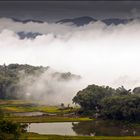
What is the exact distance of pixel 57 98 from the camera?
454 ft

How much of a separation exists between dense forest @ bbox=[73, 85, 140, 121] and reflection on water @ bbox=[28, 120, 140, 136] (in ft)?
12.6

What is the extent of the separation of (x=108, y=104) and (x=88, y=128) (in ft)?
58.7

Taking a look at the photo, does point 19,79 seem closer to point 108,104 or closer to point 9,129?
point 108,104

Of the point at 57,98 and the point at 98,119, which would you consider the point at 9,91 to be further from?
the point at 98,119

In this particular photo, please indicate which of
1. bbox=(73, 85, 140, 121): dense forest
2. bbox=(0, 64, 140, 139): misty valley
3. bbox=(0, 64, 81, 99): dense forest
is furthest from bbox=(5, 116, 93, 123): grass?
bbox=(0, 64, 81, 99): dense forest

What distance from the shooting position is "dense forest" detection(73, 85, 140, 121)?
86.7 m

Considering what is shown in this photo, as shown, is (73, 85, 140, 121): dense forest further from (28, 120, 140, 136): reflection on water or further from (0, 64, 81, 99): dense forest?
(0, 64, 81, 99): dense forest

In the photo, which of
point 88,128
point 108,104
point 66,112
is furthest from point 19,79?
point 88,128

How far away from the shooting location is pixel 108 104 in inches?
3627

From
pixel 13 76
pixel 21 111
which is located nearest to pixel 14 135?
pixel 21 111

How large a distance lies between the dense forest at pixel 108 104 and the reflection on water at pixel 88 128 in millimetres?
3855

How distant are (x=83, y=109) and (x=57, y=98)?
132 feet

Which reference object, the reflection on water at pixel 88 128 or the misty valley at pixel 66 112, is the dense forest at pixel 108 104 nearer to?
the misty valley at pixel 66 112

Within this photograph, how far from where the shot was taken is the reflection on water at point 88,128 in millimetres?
69625
